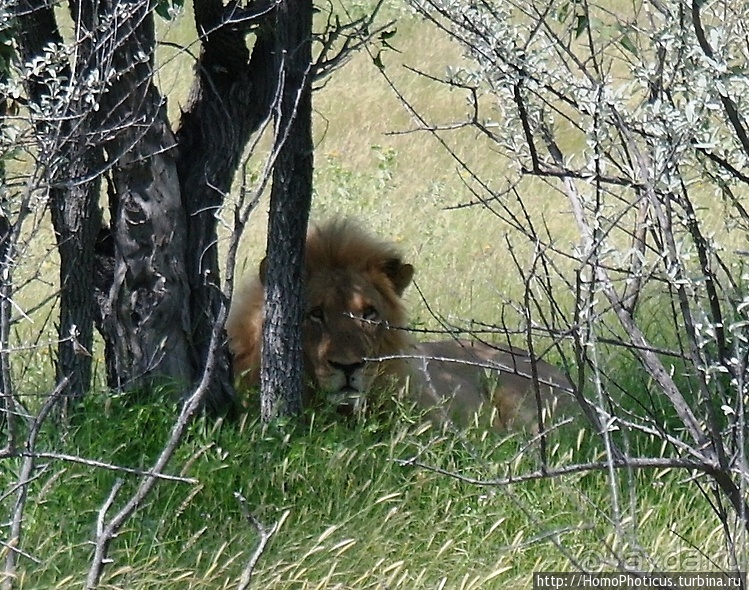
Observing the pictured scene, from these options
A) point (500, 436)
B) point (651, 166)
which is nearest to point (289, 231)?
point (500, 436)

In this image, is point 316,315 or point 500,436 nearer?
point 500,436

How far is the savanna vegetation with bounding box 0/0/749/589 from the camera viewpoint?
9.67 feet

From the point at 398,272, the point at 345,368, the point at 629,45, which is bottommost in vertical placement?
the point at 345,368

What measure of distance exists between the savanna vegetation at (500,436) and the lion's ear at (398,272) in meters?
1.05

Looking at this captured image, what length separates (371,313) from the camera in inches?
242

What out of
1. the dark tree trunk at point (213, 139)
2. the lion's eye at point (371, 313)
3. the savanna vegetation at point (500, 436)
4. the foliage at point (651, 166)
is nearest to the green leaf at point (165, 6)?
the savanna vegetation at point (500, 436)

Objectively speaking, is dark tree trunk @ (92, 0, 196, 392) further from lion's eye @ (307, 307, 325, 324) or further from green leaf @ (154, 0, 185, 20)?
lion's eye @ (307, 307, 325, 324)

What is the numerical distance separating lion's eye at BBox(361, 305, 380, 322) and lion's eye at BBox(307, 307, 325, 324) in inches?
9.2

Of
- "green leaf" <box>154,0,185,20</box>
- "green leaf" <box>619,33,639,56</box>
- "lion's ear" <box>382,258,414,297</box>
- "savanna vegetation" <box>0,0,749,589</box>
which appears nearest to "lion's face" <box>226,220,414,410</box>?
"lion's ear" <box>382,258,414,297</box>

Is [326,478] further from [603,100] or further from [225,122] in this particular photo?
[603,100]

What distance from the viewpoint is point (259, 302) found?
6141 millimetres

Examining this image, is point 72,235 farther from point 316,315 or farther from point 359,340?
point 359,340

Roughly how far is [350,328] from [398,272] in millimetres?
584

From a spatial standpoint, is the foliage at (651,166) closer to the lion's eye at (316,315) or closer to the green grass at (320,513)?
the green grass at (320,513)
